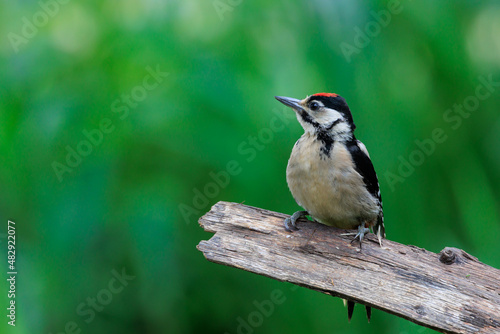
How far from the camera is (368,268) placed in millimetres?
2631

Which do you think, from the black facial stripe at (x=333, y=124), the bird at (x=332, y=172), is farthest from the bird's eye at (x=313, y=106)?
the black facial stripe at (x=333, y=124)

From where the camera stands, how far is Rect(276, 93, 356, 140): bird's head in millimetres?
3213

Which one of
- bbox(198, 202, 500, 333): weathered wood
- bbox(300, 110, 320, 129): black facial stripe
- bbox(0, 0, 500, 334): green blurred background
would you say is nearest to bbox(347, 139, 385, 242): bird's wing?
bbox(300, 110, 320, 129): black facial stripe

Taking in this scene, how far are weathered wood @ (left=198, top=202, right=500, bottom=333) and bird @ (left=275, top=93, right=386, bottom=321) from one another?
0.19m

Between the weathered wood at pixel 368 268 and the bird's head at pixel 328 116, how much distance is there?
2.21 ft

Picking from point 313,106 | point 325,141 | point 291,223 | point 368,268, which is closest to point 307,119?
point 313,106

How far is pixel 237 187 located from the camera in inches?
144

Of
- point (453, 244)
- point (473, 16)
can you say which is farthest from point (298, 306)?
point (473, 16)

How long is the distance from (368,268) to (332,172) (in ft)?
2.19

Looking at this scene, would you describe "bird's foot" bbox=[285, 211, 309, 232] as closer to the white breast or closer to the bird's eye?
the white breast

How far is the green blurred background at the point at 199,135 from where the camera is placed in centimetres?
352

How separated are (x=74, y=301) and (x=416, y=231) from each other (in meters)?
2.53

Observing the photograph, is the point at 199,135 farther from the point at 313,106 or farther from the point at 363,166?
the point at 363,166

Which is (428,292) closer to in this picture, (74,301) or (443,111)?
(443,111)
